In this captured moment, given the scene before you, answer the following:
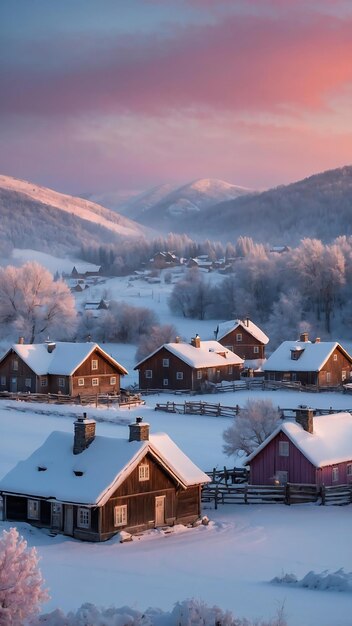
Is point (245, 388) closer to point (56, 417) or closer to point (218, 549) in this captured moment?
point (56, 417)

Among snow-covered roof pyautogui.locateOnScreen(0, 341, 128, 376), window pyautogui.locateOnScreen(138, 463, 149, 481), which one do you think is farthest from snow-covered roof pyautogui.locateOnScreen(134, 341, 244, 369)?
window pyautogui.locateOnScreen(138, 463, 149, 481)

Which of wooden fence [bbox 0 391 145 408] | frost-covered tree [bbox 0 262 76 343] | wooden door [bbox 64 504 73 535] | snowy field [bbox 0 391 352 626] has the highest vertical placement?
frost-covered tree [bbox 0 262 76 343]

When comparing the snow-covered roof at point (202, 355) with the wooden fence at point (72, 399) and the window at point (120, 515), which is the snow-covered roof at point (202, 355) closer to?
the wooden fence at point (72, 399)

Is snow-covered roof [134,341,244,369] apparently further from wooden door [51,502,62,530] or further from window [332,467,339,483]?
wooden door [51,502,62,530]

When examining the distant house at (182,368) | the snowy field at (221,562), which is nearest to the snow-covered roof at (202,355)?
the distant house at (182,368)

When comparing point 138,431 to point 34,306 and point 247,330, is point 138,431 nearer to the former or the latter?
point 247,330

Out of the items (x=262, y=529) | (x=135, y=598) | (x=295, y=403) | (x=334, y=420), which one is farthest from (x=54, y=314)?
(x=135, y=598)
